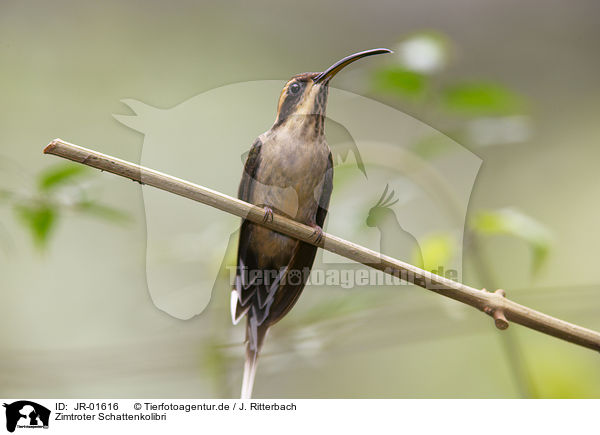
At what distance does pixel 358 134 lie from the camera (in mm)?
1491

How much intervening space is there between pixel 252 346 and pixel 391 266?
1.63 ft

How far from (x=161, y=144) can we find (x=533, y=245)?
972mm

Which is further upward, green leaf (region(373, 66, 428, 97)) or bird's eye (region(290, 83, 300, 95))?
bird's eye (region(290, 83, 300, 95))

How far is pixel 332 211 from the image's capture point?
1347 mm

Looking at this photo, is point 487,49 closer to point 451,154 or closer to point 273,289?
point 451,154

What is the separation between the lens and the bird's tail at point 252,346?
141cm

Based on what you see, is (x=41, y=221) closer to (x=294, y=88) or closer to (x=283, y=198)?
(x=283, y=198)

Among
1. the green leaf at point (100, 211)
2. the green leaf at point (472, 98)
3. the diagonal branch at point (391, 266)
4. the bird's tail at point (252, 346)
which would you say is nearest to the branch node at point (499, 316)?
the diagonal branch at point (391, 266)

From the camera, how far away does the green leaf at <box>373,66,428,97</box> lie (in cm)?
118

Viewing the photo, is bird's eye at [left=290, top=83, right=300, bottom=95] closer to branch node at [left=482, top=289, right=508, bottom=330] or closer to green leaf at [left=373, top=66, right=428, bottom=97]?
green leaf at [left=373, top=66, right=428, bottom=97]

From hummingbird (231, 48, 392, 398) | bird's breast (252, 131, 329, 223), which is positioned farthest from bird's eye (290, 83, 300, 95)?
bird's breast (252, 131, 329, 223)
